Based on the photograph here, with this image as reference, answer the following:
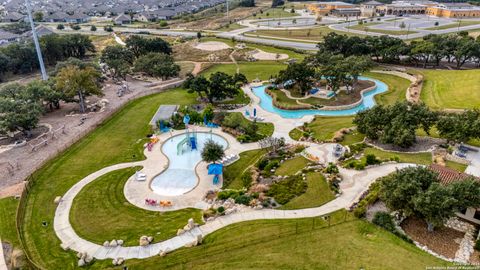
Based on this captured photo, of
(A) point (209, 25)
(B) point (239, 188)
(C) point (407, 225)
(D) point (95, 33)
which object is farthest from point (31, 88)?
(A) point (209, 25)

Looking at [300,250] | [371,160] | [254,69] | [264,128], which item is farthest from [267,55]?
[300,250]

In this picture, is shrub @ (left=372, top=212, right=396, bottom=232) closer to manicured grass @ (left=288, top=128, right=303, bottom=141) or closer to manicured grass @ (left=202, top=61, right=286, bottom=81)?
manicured grass @ (left=288, top=128, right=303, bottom=141)

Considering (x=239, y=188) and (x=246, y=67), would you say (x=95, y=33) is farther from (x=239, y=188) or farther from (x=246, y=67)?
(x=239, y=188)

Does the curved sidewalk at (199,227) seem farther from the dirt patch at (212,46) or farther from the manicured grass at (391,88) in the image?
the dirt patch at (212,46)

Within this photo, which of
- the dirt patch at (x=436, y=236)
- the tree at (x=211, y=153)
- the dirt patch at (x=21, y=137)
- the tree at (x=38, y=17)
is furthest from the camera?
the tree at (x=38, y=17)

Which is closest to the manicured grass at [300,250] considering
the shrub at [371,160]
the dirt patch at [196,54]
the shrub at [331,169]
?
the shrub at [331,169]

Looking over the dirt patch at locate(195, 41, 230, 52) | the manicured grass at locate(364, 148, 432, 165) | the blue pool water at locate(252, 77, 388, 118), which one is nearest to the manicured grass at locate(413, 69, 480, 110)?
the blue pool water at locate(252, 77, 388, 118)
